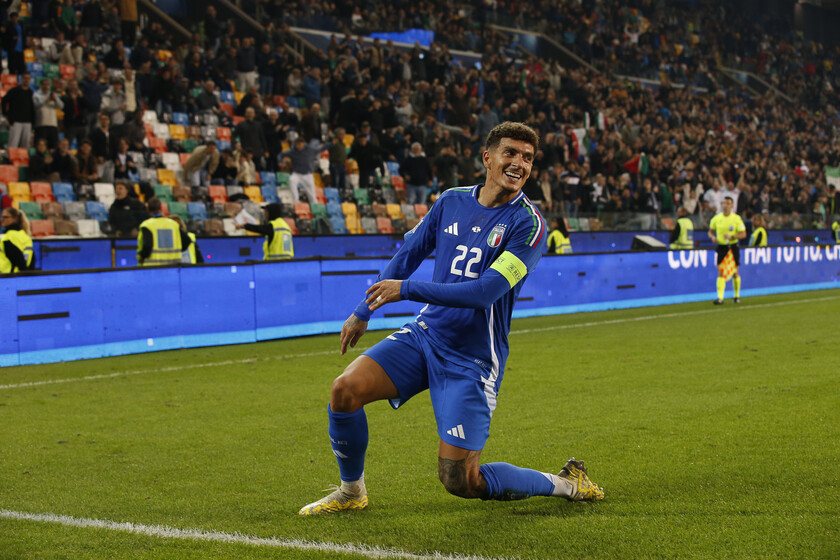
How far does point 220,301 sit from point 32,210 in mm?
4756

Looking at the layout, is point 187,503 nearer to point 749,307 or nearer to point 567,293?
point 567,293

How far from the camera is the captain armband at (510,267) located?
4277 mm

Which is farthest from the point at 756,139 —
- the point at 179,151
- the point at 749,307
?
the point at 179,151

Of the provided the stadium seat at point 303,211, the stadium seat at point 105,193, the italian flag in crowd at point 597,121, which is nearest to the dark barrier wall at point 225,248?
the stadium seat at point 303,211

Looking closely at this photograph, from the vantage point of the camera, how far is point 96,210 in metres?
15.6

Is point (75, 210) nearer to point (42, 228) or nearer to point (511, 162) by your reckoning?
point (42, 228)

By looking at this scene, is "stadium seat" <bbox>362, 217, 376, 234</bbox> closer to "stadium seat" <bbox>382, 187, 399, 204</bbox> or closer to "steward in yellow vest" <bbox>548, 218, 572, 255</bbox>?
"stadium seat" <bbox>382, 187, 399, 204</bbox>

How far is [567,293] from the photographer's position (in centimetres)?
1670

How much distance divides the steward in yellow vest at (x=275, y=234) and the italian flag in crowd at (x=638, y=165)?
15351 mm

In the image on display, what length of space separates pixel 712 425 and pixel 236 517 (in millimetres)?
3772

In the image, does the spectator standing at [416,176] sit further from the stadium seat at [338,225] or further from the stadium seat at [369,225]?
the stadium seat at [338,225]

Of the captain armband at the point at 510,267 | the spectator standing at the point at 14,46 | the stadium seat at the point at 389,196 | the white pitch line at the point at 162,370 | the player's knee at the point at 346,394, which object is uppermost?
the spectator standing at the point at 14,46

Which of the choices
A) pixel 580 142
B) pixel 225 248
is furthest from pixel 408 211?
pixel 580 142

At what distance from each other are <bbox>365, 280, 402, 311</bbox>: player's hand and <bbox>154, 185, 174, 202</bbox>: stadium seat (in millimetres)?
13508
